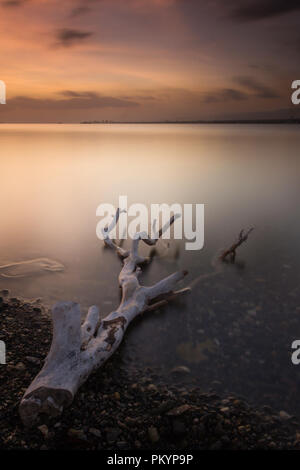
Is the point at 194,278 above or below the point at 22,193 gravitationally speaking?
below

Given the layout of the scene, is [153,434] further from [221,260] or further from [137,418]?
[221,260]

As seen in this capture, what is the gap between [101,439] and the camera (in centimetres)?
363

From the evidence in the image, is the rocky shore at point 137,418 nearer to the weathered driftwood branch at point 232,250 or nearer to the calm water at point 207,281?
the calm water at point 207,281

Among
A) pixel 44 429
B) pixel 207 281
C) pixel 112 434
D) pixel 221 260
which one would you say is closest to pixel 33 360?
pixel 44 429

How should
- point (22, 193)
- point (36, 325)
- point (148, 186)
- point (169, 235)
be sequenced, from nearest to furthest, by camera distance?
point (36, 325), point (169, 235), point (22, 193), point (148, 186)

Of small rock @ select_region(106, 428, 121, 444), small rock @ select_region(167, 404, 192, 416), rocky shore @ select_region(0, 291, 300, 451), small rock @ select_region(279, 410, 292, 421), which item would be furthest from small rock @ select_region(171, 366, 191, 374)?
small rock @ select_region(106, 428, 121, 444)

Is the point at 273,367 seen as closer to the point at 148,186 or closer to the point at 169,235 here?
the point at 169,235

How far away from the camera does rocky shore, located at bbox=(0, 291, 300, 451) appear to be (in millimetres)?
3633

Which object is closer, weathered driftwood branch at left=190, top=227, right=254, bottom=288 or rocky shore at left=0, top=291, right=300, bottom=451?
rocky shore at left=0, top=291, right=300, bottom=451

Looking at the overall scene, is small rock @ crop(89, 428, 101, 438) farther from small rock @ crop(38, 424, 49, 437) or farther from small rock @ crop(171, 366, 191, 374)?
small rock @ crop(171, 366, 191, 374)

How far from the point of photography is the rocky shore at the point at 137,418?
3.63 m

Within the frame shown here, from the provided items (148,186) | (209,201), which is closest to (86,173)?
(148,186)
